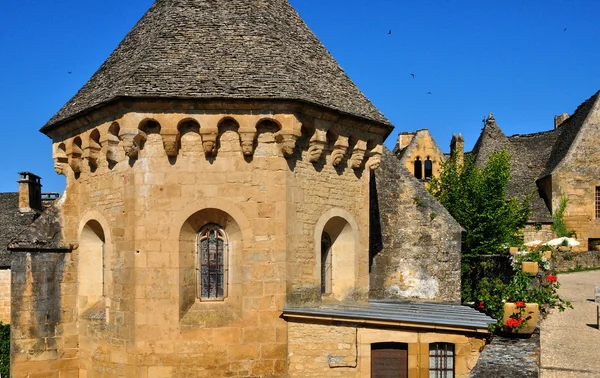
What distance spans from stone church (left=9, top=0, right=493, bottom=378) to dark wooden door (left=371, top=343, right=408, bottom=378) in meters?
0.02

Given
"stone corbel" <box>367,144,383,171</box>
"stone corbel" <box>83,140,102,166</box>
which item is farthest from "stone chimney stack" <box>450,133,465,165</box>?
"stone corbel" <box>83,140,102,166</box>

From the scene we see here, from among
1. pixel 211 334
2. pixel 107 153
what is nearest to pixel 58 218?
pixel 107 153

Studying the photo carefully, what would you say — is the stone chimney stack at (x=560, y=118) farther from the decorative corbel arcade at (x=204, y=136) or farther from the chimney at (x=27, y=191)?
the decorative corbel arcade at (x=204, y=136)

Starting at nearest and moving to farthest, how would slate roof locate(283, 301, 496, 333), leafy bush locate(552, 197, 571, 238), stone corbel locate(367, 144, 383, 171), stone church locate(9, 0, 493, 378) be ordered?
slate roof locate(283, 301, 496, 333) → stone church locate(9, 0, 493, 378) → stone corbel locate(367, 144, 383, 171) → leafy bush locate(552, 197, 571, 238)

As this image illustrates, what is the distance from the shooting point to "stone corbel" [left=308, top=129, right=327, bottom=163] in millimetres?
11922

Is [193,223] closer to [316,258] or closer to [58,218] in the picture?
[316,258]

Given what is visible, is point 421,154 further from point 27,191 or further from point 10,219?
point 10,219

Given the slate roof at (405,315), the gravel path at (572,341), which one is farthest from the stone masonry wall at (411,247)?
the slate roof at (405,315)

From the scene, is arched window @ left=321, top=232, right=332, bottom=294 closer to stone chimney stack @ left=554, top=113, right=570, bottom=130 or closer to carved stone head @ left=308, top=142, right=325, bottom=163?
carved stone head @ left=308, top=142, right=325, bottom=163

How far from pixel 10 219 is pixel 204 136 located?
2928 centimetres

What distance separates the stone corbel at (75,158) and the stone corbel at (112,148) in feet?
4.45

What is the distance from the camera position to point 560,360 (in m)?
9.95

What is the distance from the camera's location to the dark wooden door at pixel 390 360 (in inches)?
442

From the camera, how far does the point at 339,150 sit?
12.5 m
